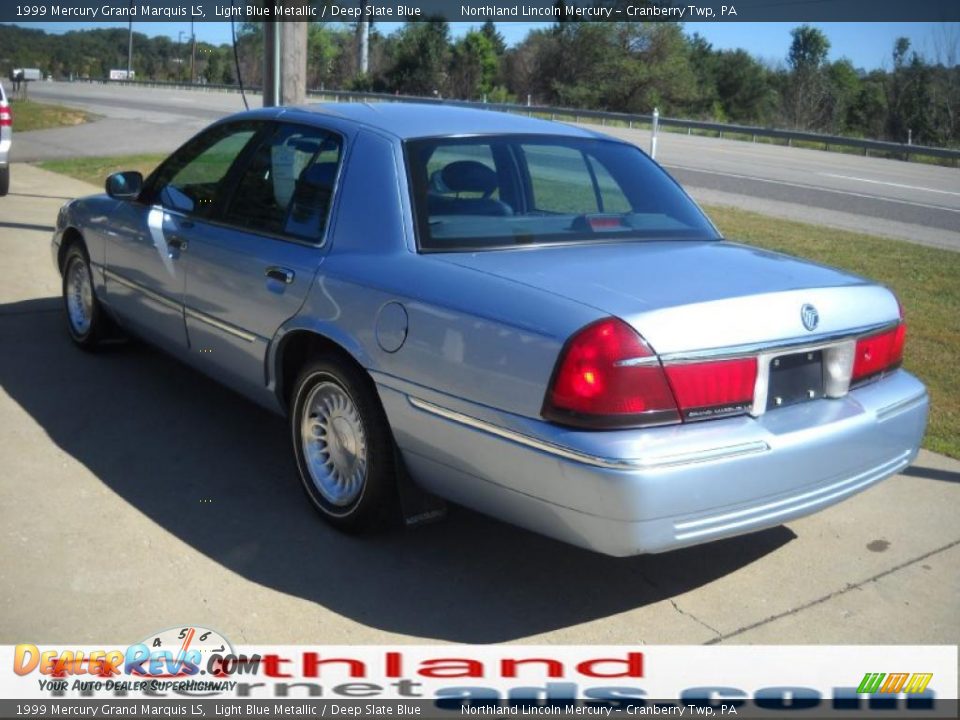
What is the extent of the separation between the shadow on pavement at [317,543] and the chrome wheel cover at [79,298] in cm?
69

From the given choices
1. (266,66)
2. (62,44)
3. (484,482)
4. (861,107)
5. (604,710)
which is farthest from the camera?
(62,44)

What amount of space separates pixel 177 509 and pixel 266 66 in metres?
5.45

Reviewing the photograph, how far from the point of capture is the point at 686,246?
4.22 metres

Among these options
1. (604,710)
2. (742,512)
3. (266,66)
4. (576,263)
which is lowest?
(604,710)

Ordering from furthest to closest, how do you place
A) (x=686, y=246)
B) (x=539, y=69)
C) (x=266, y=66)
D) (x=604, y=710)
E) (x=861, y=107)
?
(x=539, y=69)
(x=861, y=107)
(x=266, y=66)
(x=686, y=246)
(x=604, y=710)

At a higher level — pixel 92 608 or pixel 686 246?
pixel 686 246

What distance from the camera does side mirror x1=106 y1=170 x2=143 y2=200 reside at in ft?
18.5

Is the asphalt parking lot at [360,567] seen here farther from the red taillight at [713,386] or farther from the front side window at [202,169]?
the front side window at [202,169]

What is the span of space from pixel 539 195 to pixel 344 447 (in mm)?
1448

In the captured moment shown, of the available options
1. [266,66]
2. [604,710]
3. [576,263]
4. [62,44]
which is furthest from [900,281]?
[62,44]

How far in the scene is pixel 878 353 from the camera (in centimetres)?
394

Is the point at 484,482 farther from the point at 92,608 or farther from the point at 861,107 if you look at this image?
→ the point at 861,107

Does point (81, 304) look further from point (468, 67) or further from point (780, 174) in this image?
point (468, 67)

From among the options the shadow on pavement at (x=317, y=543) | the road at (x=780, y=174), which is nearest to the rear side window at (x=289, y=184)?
the shadow on pavement at (x=317, y=543)
